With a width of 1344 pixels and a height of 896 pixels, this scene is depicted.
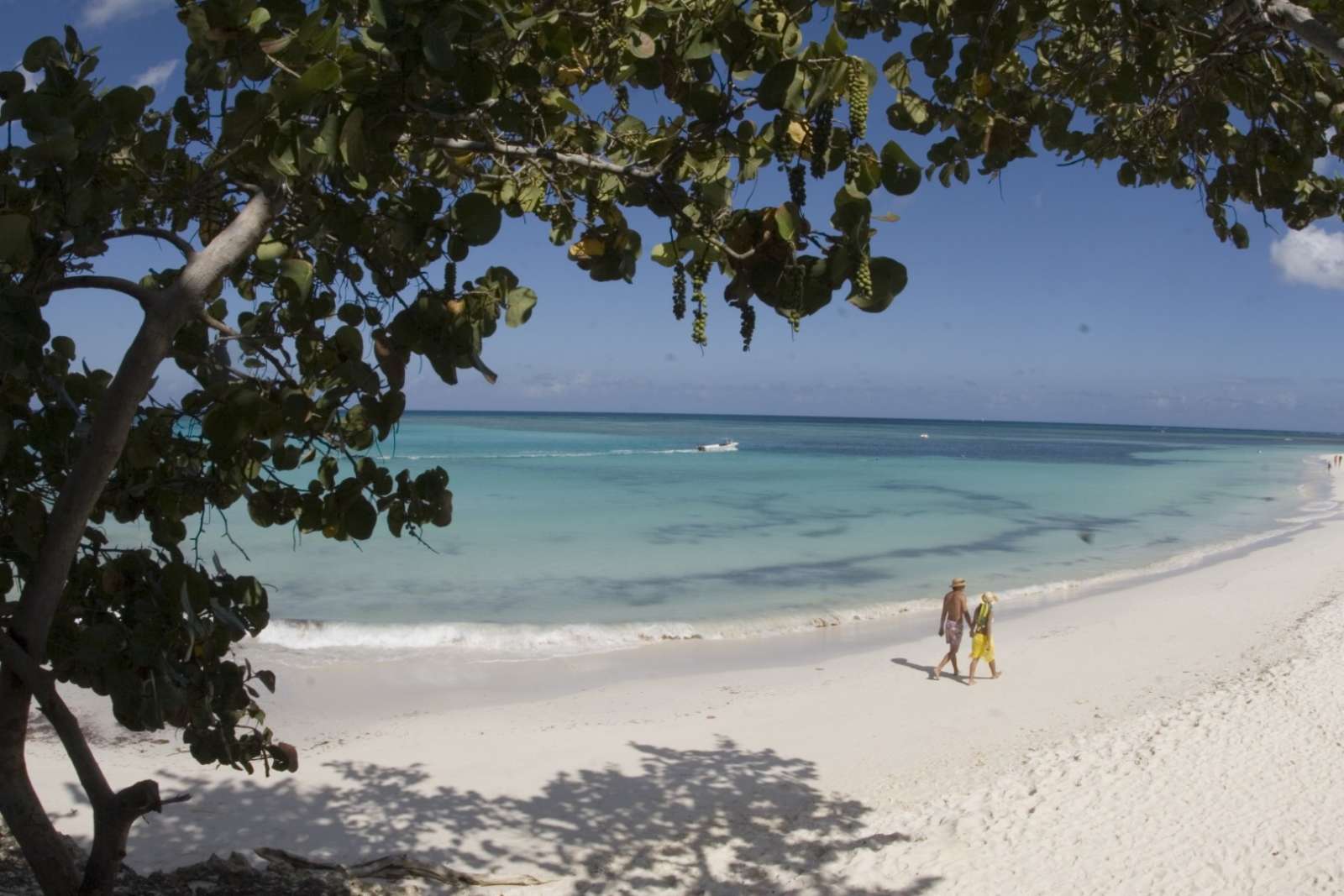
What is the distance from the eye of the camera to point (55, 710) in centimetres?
258

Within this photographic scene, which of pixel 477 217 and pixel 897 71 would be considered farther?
pixel 897 71

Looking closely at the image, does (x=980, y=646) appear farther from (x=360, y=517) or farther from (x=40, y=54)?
(x=40, y=54)

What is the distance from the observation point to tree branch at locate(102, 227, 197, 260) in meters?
2.68

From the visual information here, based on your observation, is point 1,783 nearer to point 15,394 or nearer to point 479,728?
point 15,394

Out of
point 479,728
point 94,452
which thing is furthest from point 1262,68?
point 479,728

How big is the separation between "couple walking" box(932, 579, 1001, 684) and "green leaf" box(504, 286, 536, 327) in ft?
28.2

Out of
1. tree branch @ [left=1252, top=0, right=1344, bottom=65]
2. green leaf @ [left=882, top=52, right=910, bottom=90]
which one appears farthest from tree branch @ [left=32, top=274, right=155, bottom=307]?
tree branch @ [left=1252, top=0, right=1344, bottom=65]

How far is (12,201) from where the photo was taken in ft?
8.15

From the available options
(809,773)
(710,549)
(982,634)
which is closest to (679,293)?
(809,773)

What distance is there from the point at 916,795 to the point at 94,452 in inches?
233

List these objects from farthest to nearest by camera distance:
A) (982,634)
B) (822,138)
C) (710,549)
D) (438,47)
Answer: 1. (710,549)
2. (982,634)
3. (822,138)
4. (438,47)

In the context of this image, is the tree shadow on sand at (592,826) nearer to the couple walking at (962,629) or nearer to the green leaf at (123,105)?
the couple walking at (962,629)

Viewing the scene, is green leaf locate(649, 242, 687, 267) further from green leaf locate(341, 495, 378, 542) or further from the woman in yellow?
the woman in yellow

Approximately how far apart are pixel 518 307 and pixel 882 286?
86 centimetres
